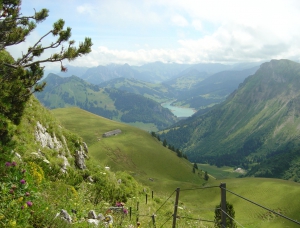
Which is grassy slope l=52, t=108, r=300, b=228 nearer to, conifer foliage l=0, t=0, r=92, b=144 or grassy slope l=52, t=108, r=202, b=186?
grassy slope l=52, t=108, r=202, b=186

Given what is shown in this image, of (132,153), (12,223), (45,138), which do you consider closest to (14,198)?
(12,223)

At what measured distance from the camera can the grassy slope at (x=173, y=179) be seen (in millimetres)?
78500

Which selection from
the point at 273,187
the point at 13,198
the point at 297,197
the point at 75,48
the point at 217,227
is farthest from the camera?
the point at 273,187

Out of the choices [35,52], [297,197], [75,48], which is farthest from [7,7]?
[297,197]

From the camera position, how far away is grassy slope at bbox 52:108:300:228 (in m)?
78.5

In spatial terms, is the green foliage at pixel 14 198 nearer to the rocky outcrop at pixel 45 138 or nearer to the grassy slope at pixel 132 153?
A: the rocky outcrop at pixel 45 138

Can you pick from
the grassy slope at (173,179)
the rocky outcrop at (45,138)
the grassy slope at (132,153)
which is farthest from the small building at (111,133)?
the rocky outcrop at (45,138)

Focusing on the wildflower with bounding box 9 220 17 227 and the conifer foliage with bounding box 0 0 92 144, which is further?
the conifer foliage with bounding box 0 0 92 144

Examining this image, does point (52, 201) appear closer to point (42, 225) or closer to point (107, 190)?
Result: point (42, 225)

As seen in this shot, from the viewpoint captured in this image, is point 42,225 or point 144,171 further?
point 144,171

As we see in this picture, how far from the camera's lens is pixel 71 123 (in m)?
171

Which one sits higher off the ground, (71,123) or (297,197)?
(71,123)

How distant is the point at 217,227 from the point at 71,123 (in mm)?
161521

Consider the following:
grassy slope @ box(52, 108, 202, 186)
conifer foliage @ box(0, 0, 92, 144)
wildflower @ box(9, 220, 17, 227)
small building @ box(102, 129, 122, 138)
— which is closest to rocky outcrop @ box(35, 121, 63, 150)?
conifer foliage @ box(0, 0, 92, 144)
